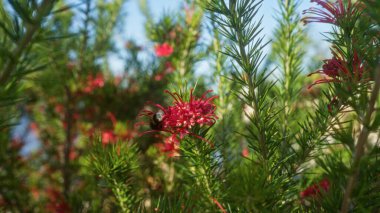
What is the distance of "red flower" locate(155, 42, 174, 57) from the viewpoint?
4.38ft

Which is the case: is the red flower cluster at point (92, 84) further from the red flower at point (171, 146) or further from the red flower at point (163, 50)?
the red flower at point (171, 146)

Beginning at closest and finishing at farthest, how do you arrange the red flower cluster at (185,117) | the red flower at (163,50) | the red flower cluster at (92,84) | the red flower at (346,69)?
the red flower at (346,69) → the red flower cluster at (185,117) → the red flower at (163,50) → the red flower cluster at (92,84)

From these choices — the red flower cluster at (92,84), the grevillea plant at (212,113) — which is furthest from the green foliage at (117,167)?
the red flower cluster at (92,84)

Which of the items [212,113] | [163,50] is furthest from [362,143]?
[163,50]

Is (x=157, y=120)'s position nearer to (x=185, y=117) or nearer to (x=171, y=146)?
(x=185, y=117)

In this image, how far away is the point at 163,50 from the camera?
4.63 feet

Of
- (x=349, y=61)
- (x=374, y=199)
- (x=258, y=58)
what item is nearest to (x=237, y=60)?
(x=258, y=58)

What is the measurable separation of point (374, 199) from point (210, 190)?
11.1 inches

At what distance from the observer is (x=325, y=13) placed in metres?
0.64

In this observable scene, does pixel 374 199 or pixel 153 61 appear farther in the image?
pixel 153 61

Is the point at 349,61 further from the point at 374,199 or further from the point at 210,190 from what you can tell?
the point at 210,190

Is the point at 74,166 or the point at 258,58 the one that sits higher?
the point at 258,58

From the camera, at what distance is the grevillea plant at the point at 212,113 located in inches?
19.2

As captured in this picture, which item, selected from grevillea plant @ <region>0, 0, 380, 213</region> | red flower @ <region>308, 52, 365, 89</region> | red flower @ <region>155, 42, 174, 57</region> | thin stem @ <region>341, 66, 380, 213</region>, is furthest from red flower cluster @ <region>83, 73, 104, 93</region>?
thin stem @ <region>341, 66, 380, 213</region>
